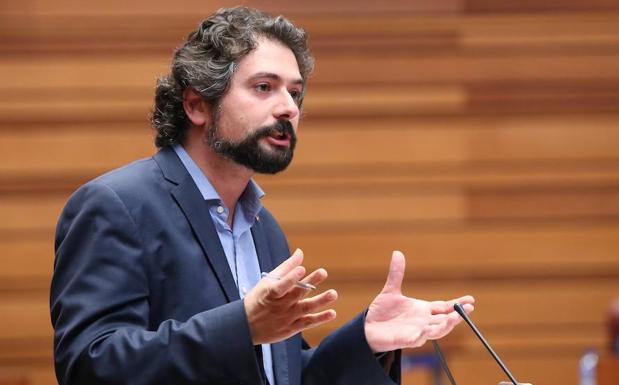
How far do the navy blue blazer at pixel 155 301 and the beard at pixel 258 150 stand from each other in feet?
0.37

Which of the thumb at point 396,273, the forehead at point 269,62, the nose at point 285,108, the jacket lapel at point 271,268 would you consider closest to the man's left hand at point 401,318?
the thumb at point 396,273

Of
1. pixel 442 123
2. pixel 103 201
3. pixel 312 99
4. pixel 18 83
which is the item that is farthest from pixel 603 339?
pixel 103 201

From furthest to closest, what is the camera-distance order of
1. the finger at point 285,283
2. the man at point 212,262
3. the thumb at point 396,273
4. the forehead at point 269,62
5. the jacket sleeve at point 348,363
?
the forehead at point 269,62, the jacket sleeve at point 348,363, the thumb at point 396,273, the man at point 212,262, the finger at point 285,283

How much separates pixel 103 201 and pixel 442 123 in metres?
3.03

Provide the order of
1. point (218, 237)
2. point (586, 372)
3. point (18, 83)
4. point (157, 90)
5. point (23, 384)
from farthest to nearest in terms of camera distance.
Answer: point (18, 83), point (23, 384), point (586, 372), point (157, 90), point (218, 237)

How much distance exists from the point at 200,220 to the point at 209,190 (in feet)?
0.39

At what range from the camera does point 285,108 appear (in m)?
2.30

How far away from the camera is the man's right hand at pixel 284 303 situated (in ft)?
5.96

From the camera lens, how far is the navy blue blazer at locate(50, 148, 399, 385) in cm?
190

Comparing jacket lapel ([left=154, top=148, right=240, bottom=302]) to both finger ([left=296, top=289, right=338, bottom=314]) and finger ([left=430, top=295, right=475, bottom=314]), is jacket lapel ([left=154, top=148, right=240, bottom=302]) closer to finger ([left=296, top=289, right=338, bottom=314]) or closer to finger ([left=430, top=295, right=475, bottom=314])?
finger ([left=296, top=289, right=338, bottom=314])

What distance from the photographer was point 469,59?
191 inches

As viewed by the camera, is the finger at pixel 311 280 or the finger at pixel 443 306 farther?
the finger at pixel 443 306

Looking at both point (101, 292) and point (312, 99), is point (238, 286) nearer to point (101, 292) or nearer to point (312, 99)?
point (101, 292)

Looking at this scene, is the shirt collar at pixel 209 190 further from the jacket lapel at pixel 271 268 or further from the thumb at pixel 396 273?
the thumb at pixel 396 273
